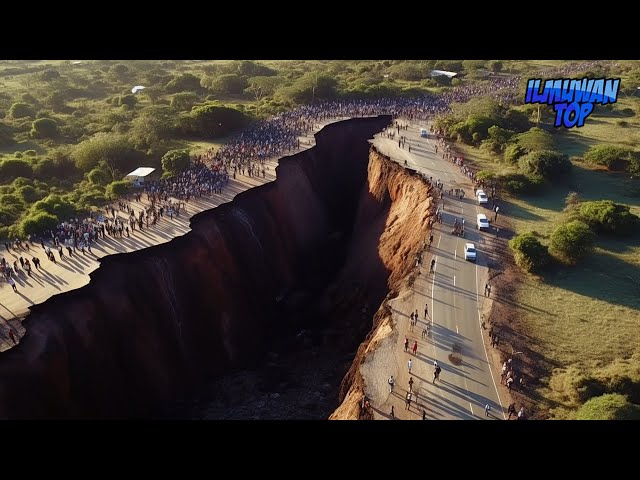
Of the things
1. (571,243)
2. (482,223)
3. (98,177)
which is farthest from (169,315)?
(571,243)

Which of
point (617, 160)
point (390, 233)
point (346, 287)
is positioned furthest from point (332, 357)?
point (617, 160)

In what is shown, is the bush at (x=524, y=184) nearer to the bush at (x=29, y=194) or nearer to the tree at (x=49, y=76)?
the bush at (x=29, y=194)

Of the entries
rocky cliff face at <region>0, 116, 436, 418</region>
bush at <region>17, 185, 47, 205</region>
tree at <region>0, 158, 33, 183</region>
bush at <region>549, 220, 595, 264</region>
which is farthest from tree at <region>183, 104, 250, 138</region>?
bush at <region>549, 220, 595, 264</region>

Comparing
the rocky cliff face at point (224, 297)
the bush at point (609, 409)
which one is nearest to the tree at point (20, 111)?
the rocky cliff face at point (224, 297)

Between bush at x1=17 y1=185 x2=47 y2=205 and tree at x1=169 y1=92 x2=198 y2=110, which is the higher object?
tree at x1=169 y1=92 x2=198 y2=110

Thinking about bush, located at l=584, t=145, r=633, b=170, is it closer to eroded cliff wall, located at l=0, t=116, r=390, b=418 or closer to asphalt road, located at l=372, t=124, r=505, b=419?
asphalt road, located at l=372, t=124, r=505, b=419
